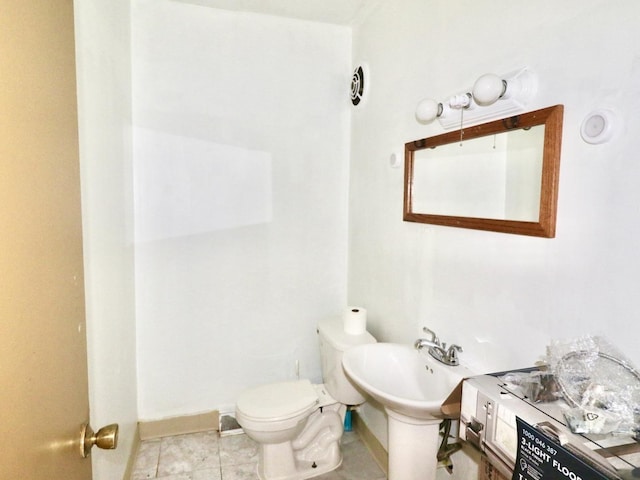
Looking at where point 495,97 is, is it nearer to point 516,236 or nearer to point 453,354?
point 516,236

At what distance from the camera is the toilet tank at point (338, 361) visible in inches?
75.3

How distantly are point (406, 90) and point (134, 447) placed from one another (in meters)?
2.45

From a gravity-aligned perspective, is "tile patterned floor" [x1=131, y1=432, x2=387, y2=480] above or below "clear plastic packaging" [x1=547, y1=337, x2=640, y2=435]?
below

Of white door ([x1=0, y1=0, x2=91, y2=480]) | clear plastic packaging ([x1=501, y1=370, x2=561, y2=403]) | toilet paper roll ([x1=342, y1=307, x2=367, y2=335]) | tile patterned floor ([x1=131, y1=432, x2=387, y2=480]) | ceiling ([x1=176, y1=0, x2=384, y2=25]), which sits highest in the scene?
ceiling ([x1=176, y1=0, x2=384, y2=25])

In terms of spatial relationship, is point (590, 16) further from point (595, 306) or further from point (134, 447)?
point (134, 447)

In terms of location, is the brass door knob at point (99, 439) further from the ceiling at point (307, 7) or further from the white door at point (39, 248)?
the ceiling at point (307, 7)

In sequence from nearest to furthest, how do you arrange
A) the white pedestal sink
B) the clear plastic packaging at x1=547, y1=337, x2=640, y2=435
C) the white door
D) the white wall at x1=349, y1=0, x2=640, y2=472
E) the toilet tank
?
the white door < the clear plastic packaging at x1=547, y1=337, x2=640, y2=435 < the white wall at x1=349, y1=0, x2=640, y2=472 < the white pedestal sink < the toilet tank

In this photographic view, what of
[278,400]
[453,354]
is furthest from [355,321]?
[453,354]

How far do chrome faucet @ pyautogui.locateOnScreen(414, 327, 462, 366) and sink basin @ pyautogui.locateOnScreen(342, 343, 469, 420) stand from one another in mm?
21

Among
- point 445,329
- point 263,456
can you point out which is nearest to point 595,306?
point 445,329

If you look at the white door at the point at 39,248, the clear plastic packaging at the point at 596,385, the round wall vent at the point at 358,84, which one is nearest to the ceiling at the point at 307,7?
the round wall vent at the point at 358,84

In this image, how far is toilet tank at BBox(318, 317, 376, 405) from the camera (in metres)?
1.91

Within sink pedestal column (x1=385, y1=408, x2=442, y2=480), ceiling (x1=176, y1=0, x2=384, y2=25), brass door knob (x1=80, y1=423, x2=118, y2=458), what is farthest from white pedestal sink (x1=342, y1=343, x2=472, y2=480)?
ceiling (x1=176, y1=0, x2=384, y2=25)

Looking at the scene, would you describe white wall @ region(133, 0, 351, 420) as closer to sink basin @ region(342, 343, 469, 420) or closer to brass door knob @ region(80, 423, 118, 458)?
sink basin @ region(342, 343, 469, 420)
